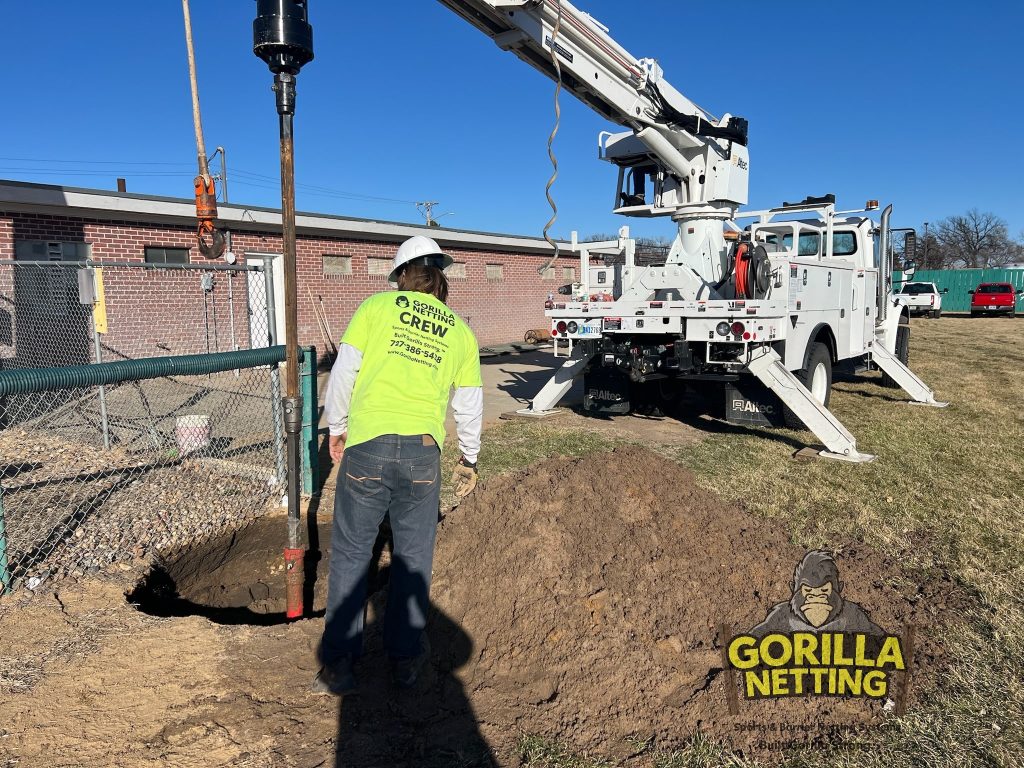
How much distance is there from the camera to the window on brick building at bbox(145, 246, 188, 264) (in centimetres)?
1193

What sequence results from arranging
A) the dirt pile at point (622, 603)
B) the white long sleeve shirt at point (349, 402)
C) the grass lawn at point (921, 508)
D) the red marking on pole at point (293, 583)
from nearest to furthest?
the grass lawn at point (921, 508) < the dirt pile at point (622, 603) < the white long sleeve shirt at point (349, 402) < the red marking on pole at point (293, 583)

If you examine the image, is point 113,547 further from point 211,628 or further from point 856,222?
point 856,222

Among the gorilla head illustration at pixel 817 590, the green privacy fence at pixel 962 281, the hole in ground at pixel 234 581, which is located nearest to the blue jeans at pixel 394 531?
the hole in ground at pixel 234 581

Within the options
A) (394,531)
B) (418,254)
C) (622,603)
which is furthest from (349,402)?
(622,603)

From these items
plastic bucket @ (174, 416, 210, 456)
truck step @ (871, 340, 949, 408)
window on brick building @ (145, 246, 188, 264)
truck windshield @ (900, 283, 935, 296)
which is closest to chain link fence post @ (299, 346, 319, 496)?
plastic bucket @ (174, 416, 210, 456)

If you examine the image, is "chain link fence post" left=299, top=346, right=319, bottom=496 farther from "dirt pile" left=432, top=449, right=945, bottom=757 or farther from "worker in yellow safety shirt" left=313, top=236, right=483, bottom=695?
"worker in yellow safety shirt" left=313, top=236, right=483, bottom=695

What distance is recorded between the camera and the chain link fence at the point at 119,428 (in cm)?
435

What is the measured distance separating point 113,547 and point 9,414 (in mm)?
4745

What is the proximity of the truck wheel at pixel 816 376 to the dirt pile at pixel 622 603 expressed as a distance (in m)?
3.39

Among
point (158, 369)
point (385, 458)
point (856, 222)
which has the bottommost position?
point (385, 458)

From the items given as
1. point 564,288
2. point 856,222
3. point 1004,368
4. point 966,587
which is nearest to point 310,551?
point 966,587

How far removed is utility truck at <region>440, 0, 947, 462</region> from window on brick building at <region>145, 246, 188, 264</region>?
7.29 meters

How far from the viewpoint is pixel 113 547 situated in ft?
14.6
